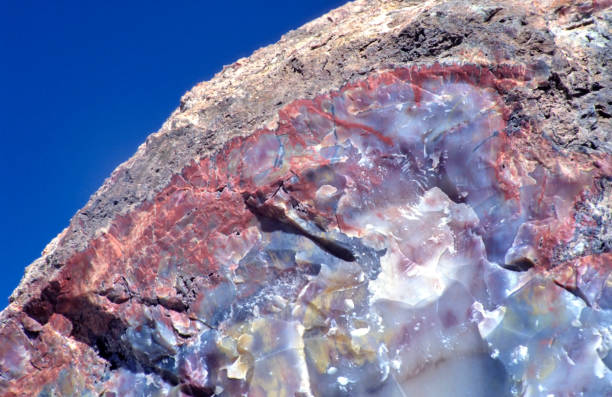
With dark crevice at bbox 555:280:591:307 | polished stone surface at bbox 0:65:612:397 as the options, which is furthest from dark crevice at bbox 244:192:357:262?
dark crevice at bbox 555:280:591:307

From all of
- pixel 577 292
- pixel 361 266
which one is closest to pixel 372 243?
pixel 361 266

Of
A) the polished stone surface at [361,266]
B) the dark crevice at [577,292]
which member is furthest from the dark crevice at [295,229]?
the dark crevice at [577,292]

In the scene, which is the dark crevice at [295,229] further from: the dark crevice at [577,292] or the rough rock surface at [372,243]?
the dark crevice at [577,292]

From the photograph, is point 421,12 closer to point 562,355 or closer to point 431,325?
point 431,325

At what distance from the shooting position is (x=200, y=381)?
7.04ft

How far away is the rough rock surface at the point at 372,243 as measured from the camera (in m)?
2.04

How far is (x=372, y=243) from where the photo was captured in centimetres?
221

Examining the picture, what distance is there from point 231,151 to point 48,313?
1.06 m

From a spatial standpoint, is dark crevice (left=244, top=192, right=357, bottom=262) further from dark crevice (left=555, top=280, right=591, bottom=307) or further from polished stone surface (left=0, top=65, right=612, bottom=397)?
dark crevice (left=555, top=280, right=591, bottom=307)

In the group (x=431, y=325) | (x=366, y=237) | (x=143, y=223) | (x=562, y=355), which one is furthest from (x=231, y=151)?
(x=562, y=355)

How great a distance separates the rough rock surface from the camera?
2.04 m

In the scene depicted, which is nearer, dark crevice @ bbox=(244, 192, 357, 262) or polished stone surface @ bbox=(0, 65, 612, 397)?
polished stone surface @ bbox=(0, 65, 612, 397)

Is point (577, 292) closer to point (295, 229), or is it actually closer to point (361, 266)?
point (361, 266)

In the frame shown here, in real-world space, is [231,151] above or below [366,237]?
above
